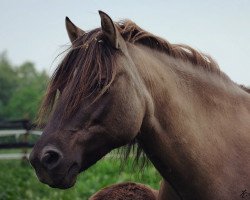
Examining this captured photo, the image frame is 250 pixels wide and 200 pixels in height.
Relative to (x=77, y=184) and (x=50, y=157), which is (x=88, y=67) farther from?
(x=77, y=184)

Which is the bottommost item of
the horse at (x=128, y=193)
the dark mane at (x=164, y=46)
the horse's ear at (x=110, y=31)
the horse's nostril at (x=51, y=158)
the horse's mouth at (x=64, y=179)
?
the horse at (x=128, y=193)

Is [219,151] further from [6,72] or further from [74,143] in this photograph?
[6,72]

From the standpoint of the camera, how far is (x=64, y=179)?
317cm

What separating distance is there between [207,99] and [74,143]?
1103 mm

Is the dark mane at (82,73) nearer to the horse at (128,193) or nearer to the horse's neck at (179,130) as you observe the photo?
the horse's neck at (179,130)

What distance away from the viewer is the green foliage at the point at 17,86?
70.4 m

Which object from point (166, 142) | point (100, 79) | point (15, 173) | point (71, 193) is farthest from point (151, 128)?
point (15, 173)

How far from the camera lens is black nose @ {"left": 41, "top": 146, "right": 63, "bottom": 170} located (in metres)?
3.08

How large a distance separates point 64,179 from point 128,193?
5.30ft

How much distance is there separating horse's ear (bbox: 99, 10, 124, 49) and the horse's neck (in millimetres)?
185

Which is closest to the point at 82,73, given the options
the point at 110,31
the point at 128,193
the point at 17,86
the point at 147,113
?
the point at 110,31

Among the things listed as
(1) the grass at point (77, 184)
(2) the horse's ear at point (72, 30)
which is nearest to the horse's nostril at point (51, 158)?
(2) the horse's ear at point (72, 30)

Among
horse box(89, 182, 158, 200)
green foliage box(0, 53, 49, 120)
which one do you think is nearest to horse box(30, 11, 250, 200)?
horse box(89, 182, 158, 200)

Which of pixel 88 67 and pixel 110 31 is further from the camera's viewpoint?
pixel 110 31
